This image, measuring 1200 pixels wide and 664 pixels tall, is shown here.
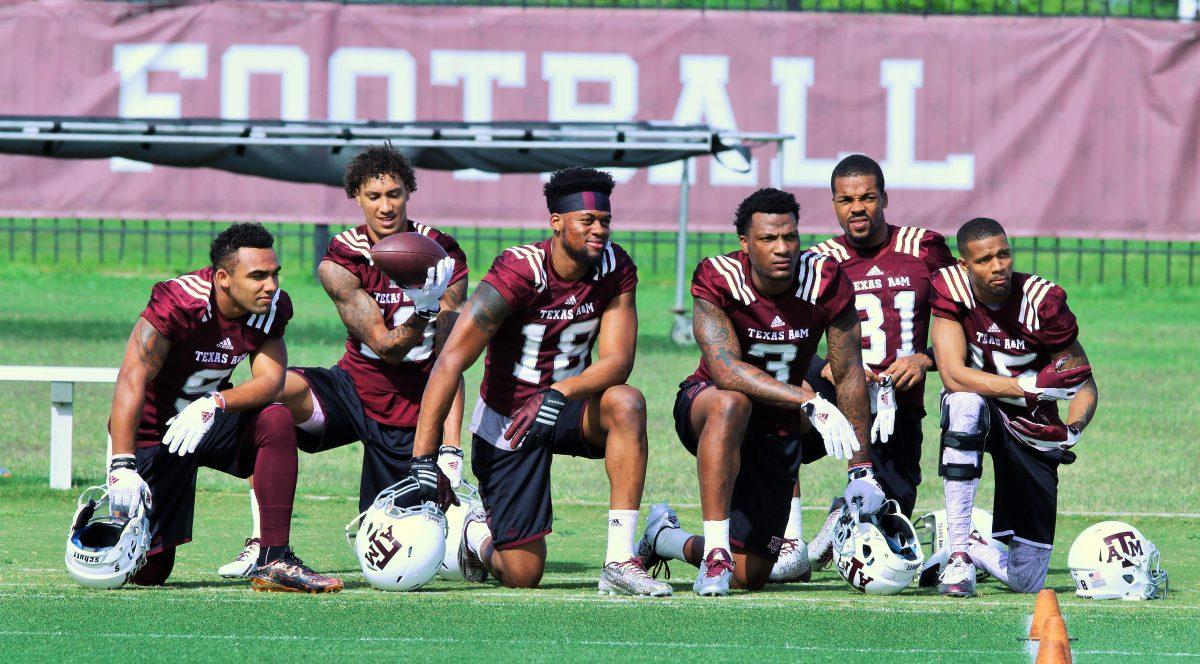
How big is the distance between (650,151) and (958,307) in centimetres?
892

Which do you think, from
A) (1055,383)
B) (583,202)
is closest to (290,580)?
(583,202)

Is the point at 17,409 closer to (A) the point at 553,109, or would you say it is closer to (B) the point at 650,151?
(B) the point at 650,151

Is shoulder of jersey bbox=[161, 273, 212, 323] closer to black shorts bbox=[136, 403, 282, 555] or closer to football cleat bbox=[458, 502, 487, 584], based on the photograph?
black shorts bbox=[136, 403, 282, 555]

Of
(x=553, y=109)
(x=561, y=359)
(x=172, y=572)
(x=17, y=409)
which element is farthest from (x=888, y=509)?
(x=553, y=109)

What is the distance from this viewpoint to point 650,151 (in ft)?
54.2

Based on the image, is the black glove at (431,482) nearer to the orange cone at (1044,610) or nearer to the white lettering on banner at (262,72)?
the orange cone at (1044,610)

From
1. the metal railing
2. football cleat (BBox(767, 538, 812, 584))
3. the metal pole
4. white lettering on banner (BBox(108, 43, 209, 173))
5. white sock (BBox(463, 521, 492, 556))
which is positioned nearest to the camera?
white sock (BBox(463, 521, 492, 556))

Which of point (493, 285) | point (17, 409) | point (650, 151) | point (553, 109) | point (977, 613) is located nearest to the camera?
point (977, 613)

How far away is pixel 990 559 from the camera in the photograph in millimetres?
7816

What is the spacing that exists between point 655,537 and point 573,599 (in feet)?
3.56

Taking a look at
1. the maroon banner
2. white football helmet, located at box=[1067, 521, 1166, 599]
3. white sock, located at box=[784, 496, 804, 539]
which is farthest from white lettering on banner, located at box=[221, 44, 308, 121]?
white football helmet, located at box=[1067, 521, 1166, 599]

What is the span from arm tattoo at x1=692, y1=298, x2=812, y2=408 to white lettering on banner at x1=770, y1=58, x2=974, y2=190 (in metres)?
12.9

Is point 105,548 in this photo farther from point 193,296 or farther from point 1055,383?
point 1055,383

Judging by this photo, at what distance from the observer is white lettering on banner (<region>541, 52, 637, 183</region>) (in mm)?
20203
